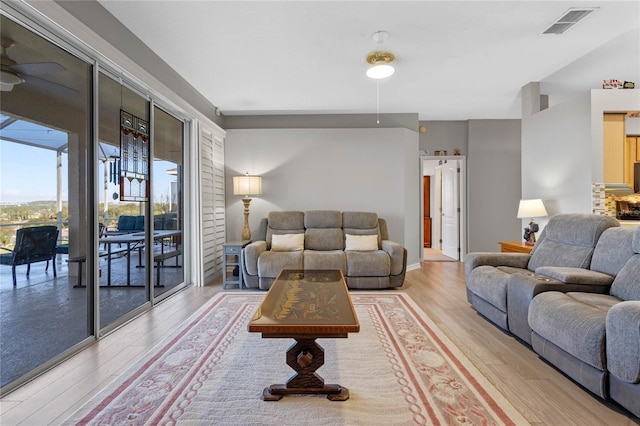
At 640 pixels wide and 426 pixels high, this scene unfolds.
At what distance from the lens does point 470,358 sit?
2301mm

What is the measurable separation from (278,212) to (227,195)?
1.05m

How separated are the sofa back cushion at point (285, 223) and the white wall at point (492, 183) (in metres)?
3.32

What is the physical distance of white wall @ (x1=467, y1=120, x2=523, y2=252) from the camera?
19.6ft

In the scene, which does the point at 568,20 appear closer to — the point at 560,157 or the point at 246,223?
the point at 560,157

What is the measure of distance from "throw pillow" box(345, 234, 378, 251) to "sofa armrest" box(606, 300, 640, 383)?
297 centimetres

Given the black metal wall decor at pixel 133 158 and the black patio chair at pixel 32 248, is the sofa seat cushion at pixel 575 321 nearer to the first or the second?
the black patio chair at pixel 32 248

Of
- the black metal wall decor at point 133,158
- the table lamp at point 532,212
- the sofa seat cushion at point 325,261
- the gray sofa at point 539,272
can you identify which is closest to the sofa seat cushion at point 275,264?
the sofa seat cushion at point 325,261

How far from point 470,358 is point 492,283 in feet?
2.79

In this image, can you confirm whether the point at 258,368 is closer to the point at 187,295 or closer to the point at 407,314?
the point at 407,314

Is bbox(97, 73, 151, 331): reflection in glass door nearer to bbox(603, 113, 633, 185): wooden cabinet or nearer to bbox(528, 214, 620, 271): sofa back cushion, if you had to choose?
bbox(528, 214, 620, 271): sofa back cushion

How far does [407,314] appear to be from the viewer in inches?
127

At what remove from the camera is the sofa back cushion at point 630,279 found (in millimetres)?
2165

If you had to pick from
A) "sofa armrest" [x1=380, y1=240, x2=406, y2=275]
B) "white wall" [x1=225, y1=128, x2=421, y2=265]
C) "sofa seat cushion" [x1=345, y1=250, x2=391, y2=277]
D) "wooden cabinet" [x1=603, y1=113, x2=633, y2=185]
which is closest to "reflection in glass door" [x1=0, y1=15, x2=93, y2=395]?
"sofa seat cushion" [x1=345, y1=250, x2=391, y2=277]

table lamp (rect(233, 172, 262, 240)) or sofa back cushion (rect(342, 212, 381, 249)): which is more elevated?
table lamp (rect(233, 172, 262, 240))
